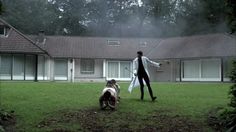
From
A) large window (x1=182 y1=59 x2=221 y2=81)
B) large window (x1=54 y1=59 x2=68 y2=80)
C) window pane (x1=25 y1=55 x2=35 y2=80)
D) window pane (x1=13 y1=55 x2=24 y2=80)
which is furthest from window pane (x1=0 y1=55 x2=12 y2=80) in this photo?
large window (x1=182 y1=59 x2=221 y2=81)

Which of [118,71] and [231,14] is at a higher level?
[231,14]

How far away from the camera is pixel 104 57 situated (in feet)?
153

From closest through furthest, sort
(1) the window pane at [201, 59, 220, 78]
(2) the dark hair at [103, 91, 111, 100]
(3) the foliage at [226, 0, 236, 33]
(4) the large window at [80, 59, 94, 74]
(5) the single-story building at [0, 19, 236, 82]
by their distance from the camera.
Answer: (3) the foliage at [226, 0, 236, 33]
(2) the dark hair at [103, 91, 111, 100]
(5) the single-story building at [0, 19, 236, 82]
(1) the window pane at [201, 59, 220, 78]
(4) the large window at [80, 59, 94, 74]

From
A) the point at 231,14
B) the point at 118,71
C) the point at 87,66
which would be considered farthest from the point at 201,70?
the point at 231,14

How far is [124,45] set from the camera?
163 feet

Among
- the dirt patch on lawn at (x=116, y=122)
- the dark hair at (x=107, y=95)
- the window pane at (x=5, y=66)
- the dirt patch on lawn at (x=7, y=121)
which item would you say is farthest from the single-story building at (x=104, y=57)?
the dirt patch on lawn at (x=7, y=121)

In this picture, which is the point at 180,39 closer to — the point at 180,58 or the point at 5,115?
the point at 180,58

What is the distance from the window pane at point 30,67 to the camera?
136 ft

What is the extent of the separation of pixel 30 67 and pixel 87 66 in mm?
7555

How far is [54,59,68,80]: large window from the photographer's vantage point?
45562 mm

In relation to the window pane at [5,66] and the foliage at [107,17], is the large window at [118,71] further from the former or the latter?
the foliage at [107,17]

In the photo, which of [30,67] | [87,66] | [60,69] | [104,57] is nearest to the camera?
[30,67]

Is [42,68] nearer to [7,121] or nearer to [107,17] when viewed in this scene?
[107,17]

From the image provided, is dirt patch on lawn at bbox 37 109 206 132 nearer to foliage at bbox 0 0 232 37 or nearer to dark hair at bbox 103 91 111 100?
dark hair at bbox 103 91 111 100
